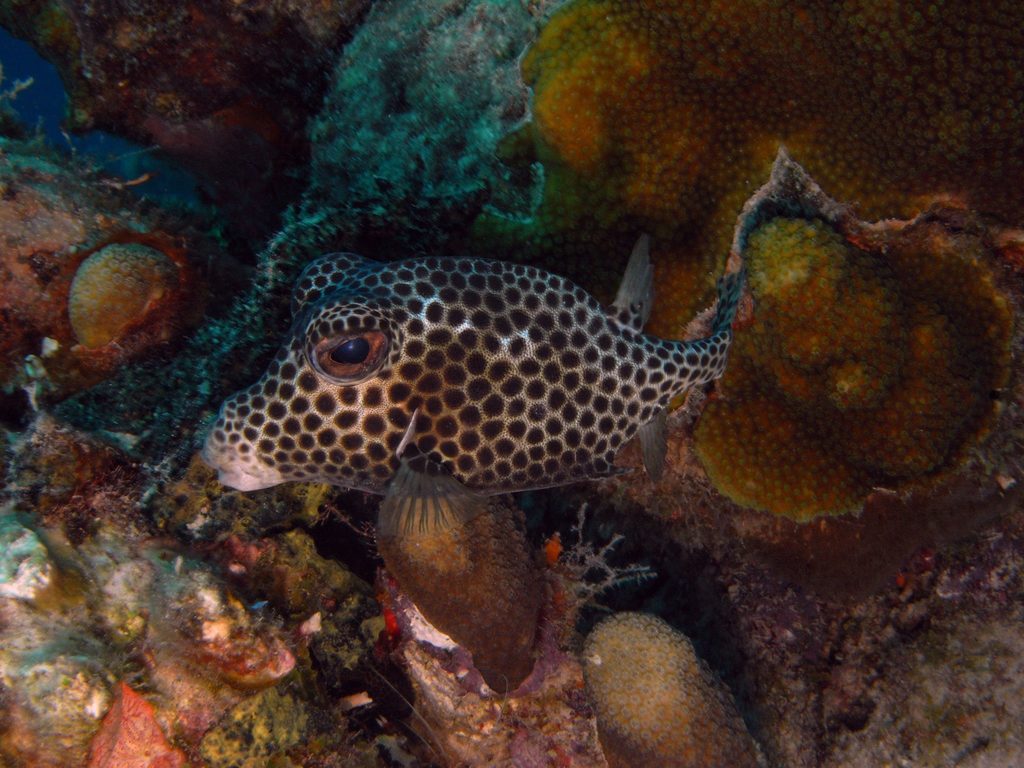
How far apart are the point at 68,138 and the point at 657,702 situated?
23.2 feet

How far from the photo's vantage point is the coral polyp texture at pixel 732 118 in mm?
3523

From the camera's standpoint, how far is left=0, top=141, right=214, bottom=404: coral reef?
4754mm

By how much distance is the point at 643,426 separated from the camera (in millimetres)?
4039

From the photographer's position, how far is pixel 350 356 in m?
3.31

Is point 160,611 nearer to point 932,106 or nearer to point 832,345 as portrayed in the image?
point 832,345

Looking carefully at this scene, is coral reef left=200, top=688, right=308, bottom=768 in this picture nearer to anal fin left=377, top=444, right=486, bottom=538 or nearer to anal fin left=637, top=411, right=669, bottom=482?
anal fin left=377, top=444, right=486, bottom=538

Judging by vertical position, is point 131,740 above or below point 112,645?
below

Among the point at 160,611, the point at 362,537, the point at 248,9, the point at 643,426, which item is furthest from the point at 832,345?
the point at 248,9

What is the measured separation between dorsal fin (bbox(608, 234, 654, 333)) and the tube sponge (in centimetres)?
191

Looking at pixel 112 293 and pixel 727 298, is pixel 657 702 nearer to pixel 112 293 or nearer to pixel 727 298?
pixel 727 298

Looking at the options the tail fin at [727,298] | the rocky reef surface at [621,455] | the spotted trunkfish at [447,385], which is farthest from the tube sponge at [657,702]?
the tail fin at [727,298]

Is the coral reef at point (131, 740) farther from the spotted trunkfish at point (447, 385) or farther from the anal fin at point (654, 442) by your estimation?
the anal fin at point (654, 442)

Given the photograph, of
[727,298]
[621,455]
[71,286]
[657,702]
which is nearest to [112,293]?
[71,286]

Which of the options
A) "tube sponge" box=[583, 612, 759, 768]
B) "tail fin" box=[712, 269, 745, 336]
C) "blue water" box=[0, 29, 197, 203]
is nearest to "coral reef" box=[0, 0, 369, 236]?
"blue water" box=[0, 29, 197, 203]
